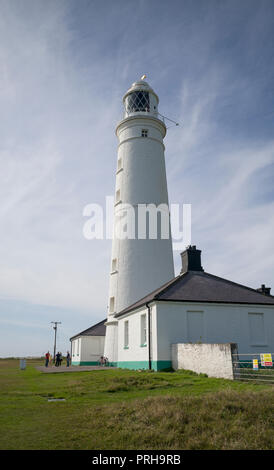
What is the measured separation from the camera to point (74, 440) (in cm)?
609

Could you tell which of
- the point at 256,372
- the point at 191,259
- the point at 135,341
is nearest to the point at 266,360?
the point at 256,372

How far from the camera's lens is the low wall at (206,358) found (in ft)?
42.7

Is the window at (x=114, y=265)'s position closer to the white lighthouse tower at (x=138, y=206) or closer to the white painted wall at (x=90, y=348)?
the white lighthouse tower at (x=138, y=206)

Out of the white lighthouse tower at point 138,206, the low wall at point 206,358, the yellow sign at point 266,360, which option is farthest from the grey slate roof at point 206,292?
the yellow sign at point 266,360

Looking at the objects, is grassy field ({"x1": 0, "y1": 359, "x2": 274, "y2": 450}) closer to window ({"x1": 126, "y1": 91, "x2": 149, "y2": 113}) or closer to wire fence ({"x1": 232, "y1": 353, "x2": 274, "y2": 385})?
wire fence ({"x1": 232, "y1": 353, "x2": 274, "y2": 385})

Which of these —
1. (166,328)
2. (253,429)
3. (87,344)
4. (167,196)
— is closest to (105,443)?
(253,429)

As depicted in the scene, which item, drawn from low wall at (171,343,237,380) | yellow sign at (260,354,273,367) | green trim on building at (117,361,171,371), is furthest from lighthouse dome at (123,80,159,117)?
yellow sign at (260,354,273,367)

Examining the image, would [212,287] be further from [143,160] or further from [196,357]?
[143,160]

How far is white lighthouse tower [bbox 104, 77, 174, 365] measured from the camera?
25609 millimetres

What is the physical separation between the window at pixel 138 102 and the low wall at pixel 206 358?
1935 cm

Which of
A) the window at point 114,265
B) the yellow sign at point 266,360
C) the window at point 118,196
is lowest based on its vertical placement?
the yellow sign at point 266,360

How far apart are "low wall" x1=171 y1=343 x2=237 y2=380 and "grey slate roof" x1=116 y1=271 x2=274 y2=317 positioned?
2514mm

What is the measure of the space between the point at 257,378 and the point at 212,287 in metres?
8.28

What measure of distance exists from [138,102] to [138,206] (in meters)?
9.11
